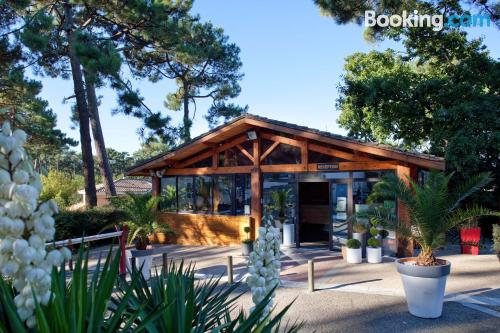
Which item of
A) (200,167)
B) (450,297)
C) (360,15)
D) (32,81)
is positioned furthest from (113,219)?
(360,15)

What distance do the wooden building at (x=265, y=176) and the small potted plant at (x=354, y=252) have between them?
3.56 ft

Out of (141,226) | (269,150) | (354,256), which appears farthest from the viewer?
(269,150)

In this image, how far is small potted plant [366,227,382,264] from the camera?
9.59 metres

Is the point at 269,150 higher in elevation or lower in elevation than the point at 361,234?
higher

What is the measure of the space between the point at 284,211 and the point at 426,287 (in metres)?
6.68

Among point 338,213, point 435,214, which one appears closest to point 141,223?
point 338,213

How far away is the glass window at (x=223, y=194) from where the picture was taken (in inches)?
508

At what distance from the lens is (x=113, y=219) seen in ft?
47.2

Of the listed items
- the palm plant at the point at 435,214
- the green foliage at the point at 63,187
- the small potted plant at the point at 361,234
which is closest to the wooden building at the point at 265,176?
the small potted plant at the point at 361,234

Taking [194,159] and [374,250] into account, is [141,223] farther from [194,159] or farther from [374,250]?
[374,250]

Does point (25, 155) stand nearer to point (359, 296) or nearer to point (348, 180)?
A: point (359, 296)

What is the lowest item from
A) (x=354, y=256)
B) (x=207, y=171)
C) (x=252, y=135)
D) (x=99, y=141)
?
(x=354, y=256)

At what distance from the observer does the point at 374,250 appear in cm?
961

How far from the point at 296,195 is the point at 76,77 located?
10360mm
